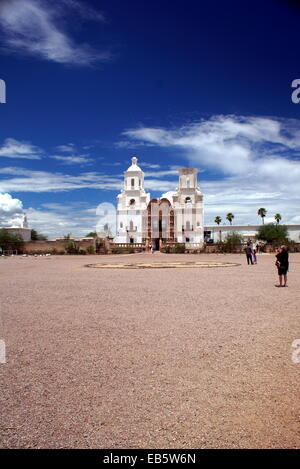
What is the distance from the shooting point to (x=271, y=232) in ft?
178

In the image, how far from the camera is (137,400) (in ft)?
11.8

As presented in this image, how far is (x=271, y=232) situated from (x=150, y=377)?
2073 inches

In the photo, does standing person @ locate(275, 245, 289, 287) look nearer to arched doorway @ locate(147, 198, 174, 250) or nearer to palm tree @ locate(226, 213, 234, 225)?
arched doorway @ locate(147, 198, 174, 250)

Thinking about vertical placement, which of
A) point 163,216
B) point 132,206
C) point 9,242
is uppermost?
point 132,206

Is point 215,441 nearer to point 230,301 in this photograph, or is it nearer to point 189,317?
point 189,317

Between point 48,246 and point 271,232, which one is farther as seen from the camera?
point 271,232

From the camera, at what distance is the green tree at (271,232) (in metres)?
52.4

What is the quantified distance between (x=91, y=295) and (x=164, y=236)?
156 ft

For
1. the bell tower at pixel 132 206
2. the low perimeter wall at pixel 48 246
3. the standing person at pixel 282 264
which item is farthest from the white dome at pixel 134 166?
the standing person at pixel 282 264

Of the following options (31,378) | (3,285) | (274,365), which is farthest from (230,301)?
(3,285)

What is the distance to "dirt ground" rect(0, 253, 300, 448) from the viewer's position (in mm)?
3061

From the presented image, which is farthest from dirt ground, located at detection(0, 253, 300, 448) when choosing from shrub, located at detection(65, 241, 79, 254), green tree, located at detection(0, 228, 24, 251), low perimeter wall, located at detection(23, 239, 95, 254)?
green tree, located at detection(0, 228, 24, 251)

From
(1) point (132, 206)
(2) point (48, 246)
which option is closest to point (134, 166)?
(1) point (132, 206)

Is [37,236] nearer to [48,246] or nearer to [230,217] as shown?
[48,246]
